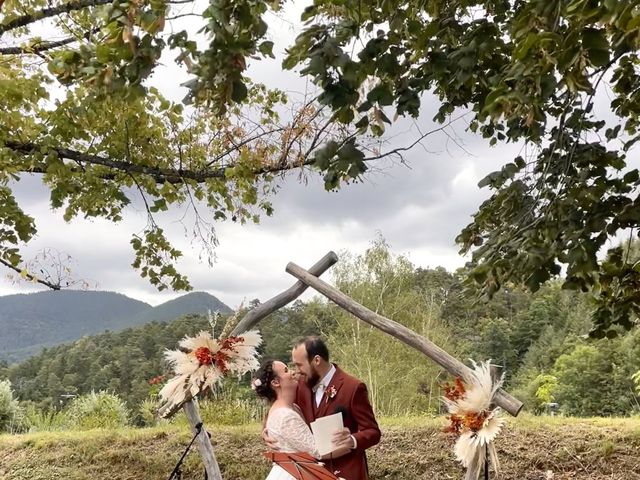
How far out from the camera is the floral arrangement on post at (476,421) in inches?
143

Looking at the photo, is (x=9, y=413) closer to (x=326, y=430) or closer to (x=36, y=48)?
(x=36, y=48)

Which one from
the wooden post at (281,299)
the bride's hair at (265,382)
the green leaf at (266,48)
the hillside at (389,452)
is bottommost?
the hillside at (389,452)

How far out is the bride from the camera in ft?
12.9

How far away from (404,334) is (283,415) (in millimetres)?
1110

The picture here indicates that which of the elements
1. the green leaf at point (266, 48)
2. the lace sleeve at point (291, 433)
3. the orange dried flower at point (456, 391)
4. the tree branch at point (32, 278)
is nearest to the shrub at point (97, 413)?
the tree branch at point (32, 278)

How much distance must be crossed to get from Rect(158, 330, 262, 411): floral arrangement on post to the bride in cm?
64

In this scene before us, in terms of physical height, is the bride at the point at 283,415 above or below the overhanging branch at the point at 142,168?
below

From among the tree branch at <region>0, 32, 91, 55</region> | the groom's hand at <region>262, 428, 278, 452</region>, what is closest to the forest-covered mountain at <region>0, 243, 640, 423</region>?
the groom's hand at <region>262, 428, 278, 452</region>

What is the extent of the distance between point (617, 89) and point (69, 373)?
84.5ft

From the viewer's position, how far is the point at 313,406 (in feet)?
13.5

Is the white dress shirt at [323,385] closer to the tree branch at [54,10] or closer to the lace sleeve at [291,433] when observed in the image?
the lace sleeve at [291,433]

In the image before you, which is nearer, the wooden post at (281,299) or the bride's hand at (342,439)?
the bride's hand at (342,439)

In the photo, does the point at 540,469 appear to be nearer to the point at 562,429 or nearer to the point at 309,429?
the point at 562,429

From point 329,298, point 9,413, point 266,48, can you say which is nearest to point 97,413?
point 9,413
